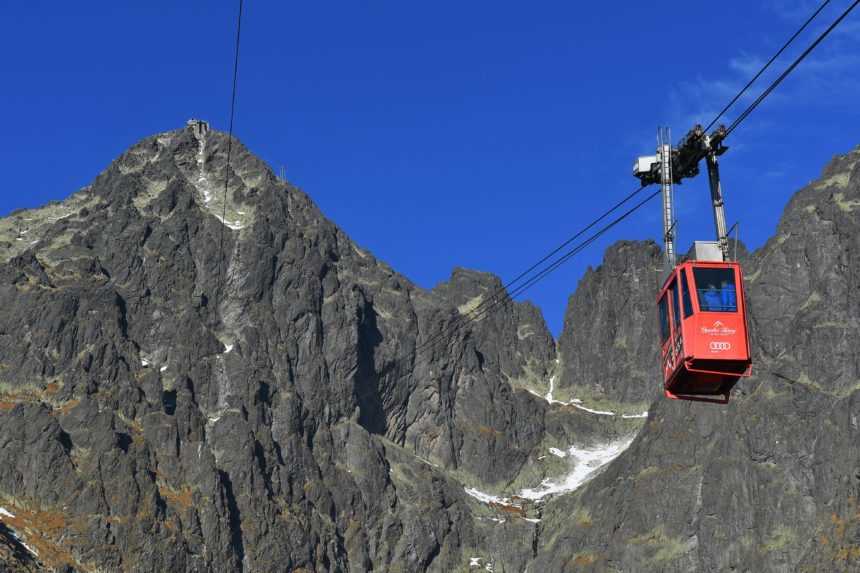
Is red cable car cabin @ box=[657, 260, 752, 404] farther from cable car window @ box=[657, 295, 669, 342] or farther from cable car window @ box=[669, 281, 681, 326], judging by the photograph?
cable car window @ box=[657, 295, 669, 342]

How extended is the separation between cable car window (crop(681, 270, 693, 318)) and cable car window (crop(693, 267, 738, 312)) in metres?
0.41

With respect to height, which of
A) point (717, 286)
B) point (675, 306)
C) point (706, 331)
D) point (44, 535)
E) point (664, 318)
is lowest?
point (706, 331)

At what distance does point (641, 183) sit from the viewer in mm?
54031

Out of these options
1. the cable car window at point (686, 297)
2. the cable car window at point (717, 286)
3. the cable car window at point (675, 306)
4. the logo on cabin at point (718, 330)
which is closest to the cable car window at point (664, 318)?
the cable car window at point (675, 306)

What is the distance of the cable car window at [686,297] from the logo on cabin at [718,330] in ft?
3.24

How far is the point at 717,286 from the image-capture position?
172 ft

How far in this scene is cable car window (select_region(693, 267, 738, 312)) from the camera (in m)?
52.1

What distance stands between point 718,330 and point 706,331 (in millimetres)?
487

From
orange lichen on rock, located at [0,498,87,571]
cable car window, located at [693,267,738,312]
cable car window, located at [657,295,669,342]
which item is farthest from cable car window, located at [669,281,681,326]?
orange lichen on rock, located at [0,498,87,571]

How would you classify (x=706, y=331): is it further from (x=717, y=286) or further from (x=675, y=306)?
(x=675, y=306)

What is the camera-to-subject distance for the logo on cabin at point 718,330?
51.2 m

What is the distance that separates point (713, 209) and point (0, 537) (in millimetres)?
161168

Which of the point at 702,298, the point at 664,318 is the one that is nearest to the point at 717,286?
the point at 702,298

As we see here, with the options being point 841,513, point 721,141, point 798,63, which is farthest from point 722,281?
point 841,513
